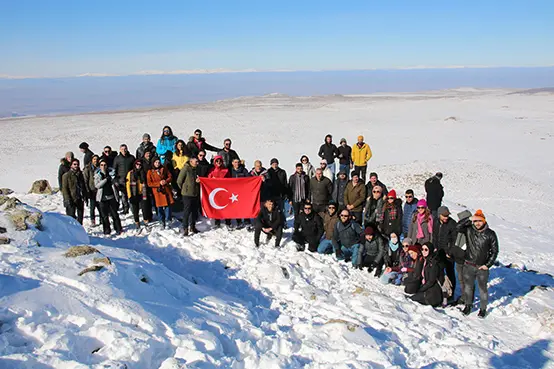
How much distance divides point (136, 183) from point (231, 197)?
2.29 metres

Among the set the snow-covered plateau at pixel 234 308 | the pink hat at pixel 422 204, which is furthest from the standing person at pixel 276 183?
the pink hat at pixel 422 204

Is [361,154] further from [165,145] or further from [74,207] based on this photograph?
[74,207]

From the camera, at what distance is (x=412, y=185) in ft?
59.9

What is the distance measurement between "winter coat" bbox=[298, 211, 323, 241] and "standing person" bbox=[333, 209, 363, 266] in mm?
459

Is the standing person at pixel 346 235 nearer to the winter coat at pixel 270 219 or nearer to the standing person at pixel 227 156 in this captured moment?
the winter coat at pixel 270 219

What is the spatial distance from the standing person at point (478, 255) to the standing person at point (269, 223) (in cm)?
393

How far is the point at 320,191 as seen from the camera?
10641mm

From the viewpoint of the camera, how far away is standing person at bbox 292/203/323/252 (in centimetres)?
980

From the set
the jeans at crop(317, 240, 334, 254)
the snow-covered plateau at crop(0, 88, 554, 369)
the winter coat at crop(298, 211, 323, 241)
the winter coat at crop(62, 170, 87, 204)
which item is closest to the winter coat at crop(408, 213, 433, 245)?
the snow-covered plateau at crop(0, 88, 554, 369)

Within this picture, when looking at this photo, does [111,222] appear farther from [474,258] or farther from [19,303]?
[474,258]

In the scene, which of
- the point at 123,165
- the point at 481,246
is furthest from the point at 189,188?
the point at 481,246

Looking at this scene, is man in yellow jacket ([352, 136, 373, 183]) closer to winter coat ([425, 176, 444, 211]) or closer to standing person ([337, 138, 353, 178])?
standing person ([337, 138, 353, 178])

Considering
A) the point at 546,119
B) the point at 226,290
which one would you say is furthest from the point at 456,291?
the point at 546,119

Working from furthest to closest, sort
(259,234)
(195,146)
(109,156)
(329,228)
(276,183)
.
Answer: (195,146)
(109,156)
(276,183)
(259,234)
(329,228)
